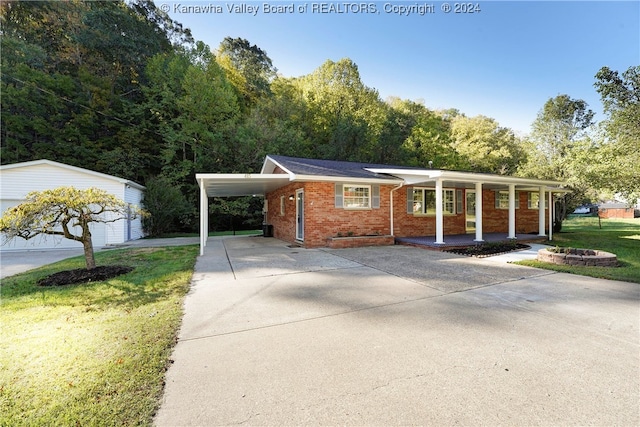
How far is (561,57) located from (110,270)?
64.1ft

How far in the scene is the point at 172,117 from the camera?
74.4 ft

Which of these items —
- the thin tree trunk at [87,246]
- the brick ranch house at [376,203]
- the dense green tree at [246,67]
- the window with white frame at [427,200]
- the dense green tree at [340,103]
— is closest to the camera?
the thin tree trunk at [87,246]

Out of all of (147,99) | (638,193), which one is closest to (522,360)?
(638,193)

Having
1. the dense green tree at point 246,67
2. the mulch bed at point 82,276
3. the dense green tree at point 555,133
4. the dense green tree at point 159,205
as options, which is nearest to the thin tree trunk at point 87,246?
the mulch bed at point 82,276

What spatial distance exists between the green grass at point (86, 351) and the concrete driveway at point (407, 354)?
0.22 m

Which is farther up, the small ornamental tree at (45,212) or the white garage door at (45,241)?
the small ornamental tree at (45,212)

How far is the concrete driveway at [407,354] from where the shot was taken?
203cm

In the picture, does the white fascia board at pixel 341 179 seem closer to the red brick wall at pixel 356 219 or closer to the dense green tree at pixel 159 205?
the red brick wall at pixel 356 219

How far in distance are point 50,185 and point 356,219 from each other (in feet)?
45.3

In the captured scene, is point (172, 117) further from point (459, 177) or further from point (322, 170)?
point (459, 177)

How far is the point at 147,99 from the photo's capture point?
22656 mm

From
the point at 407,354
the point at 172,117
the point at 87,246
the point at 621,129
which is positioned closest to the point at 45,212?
the point at 87,246

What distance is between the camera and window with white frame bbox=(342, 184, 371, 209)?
36.7ft

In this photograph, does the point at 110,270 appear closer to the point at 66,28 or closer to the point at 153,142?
the point at 153,142
